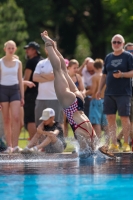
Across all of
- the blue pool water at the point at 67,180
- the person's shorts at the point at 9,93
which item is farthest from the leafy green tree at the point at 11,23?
the blue pool water at the point at 67,180

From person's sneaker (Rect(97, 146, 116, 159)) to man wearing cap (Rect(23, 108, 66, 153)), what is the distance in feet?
4.43

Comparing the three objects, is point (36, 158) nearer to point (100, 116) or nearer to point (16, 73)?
point (16, 73)

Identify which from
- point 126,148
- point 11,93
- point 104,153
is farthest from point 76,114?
point 11,93

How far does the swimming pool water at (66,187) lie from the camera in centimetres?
722

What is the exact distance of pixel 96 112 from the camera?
13.8m

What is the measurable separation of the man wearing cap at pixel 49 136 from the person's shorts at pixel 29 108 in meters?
1.44

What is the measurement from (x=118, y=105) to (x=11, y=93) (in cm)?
188

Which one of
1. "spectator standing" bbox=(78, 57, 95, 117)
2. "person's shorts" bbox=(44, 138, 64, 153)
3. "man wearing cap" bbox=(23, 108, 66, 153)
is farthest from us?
"spectator standing" bbox=(78, 57, 95, 117)

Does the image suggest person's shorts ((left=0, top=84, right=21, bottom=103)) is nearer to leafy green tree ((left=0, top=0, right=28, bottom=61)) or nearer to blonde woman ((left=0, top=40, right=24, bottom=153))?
blonde woman ((left=0, top=40, right=24, bottom=153))

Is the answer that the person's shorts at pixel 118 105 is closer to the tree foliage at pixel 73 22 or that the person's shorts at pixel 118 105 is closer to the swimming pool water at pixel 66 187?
the swimming pool water at pixel 66 187

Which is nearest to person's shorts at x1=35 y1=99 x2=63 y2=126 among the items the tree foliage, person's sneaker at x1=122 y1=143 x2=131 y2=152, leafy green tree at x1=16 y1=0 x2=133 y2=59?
person's sneaker at x1=122 y1=143 x2=131 y2=152

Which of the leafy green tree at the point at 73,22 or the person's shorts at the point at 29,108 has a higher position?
the leafy green tree at the point at 73,22

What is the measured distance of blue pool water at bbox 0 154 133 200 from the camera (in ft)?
23.9

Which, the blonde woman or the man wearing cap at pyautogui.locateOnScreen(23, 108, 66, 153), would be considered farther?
the blonde woman
